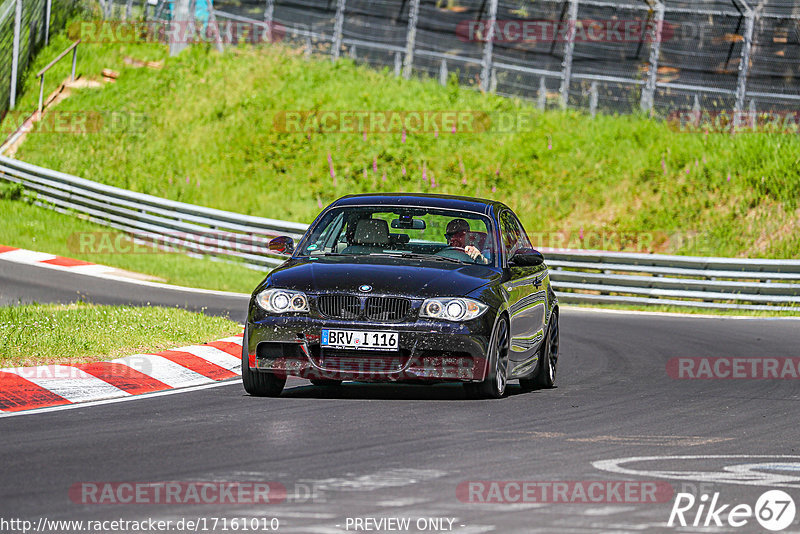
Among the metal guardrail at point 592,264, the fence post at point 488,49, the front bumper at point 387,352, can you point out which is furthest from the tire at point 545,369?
the fence post at point 488,49

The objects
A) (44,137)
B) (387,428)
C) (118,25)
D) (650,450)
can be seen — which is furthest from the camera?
(118,25)

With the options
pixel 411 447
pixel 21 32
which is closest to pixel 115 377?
pixel 411 447

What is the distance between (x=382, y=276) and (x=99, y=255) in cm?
1672

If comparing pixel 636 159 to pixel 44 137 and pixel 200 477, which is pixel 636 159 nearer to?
pixel 44 137

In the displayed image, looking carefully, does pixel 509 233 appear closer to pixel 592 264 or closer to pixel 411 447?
pixel 411 447

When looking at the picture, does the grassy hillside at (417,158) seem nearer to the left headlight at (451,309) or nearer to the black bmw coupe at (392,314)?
the black bmw coupe at (392,314)

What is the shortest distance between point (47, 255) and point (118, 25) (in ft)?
49.2

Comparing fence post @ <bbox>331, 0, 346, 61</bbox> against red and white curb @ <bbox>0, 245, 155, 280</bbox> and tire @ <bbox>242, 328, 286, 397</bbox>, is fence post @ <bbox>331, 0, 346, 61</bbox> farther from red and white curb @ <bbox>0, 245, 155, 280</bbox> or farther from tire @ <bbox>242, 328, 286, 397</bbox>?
tire @ <bbox>242, 328, 286, 397</bbox>

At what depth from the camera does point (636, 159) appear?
30578 millimetres

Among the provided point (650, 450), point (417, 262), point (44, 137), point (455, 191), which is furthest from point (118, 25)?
point (650, 450)

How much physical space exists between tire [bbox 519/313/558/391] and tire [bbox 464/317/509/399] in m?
1.27

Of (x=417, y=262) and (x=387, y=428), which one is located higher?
(x=417, y=262)

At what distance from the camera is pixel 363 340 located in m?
9.39

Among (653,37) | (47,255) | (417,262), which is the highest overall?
(653,37)
